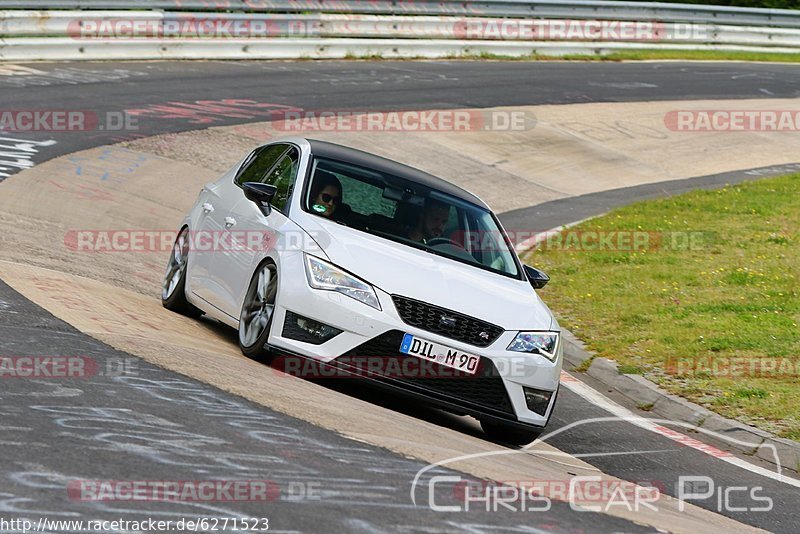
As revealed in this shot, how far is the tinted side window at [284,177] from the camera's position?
917cm

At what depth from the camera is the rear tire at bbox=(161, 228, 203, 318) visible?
10.3 meters

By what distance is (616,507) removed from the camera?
6.24 m

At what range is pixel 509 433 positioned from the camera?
8305mm

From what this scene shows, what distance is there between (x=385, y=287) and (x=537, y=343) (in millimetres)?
1087

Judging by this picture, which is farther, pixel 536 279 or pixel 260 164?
pixel 260 164

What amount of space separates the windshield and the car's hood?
205 mm

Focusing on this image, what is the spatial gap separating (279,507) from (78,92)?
677 inches
